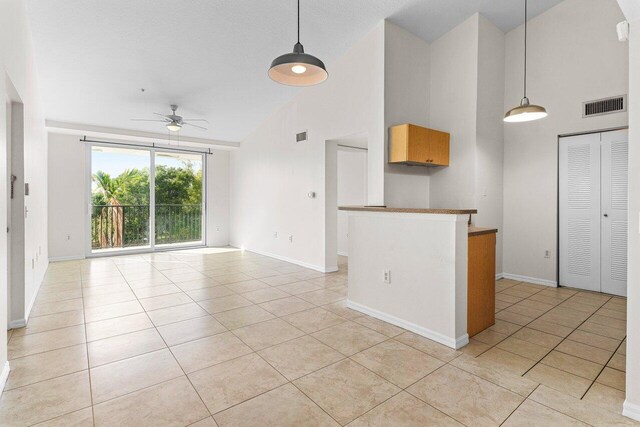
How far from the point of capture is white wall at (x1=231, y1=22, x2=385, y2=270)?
15.4 ft

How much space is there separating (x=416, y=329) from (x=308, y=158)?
3672 mm

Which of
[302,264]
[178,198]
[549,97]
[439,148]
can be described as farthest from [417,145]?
[178,198]

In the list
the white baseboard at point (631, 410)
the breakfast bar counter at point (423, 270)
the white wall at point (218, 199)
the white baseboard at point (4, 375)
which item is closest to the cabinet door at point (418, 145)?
the breakfast bar counter at point (423, 270)

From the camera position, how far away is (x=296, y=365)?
245cm

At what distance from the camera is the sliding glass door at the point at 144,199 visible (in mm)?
7203

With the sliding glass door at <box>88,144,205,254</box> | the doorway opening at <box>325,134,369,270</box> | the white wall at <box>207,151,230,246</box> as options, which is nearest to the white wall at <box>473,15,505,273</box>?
the doorway opening at <box>325,134,369,270</box>

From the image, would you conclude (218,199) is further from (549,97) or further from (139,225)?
(549,97)

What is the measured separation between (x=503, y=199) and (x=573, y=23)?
256 cm

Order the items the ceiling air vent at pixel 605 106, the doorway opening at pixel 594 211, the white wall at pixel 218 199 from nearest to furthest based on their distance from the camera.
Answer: the ceiling air vent at pixel 605 106, the doorway opening at pixel 594 211, the white wall at pixel 218 199

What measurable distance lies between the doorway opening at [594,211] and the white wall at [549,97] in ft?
0.41

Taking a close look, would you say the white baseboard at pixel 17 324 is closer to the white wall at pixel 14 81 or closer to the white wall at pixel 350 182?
the white wall at pixel 14 81

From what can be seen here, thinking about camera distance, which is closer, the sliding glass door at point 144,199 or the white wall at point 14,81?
the white wall at point 14,81

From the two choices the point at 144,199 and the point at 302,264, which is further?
the point at 144,199

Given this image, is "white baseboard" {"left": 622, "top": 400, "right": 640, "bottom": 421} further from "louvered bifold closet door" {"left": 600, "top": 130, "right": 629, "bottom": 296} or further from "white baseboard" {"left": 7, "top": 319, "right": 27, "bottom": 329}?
"white baseboard" {"left": 7, "top": 319, "right": 27, "bottom": 329}
